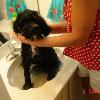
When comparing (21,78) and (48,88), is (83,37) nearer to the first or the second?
(48,88)

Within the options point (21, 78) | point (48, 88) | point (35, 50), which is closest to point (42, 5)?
point (35, 50)

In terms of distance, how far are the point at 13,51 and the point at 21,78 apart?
6.3 inches

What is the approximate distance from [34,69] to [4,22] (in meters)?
0.32

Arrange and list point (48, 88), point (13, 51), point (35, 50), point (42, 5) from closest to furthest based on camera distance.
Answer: point (48, 88) → point (35, 50) → point (13, 51) → point (42, 5)

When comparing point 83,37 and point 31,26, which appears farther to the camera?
point 31,26

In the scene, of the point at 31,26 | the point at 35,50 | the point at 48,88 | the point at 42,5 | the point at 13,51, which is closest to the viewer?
the point at 31,26

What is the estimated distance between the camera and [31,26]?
0.87 m

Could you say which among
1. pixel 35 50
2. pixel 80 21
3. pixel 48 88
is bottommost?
pixel 48 88

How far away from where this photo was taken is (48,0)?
4.28 ft

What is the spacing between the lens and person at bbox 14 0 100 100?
0.68 m

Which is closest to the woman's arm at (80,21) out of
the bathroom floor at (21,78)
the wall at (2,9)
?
the bathroom floor at (21,78)

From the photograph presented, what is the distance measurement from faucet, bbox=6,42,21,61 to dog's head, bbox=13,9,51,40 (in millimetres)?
306

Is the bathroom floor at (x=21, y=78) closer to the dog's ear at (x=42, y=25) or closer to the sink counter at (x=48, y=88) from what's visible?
the sink counter at (x=48, y=88)

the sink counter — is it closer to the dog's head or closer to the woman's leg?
the woman's leg
